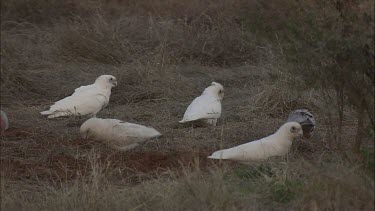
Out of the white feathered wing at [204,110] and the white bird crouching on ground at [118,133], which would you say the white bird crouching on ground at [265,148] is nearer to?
the white bird crouching on ground at [118,133]

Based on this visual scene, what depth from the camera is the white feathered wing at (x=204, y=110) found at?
30.5 feet

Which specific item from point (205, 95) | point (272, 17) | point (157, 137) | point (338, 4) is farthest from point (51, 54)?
point (338, 4)

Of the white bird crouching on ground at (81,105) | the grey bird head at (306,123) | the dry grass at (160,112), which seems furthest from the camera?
the white bird crouching on ground at (81,105)

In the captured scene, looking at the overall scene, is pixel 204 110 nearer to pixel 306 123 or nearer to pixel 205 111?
pixel 205 111

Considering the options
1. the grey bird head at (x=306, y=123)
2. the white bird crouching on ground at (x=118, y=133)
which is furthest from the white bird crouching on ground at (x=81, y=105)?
the grey bird head at (x=306, y=123)

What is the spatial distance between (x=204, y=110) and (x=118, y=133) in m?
1.47

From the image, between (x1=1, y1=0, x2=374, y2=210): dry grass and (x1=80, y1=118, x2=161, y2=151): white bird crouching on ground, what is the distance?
94 mm

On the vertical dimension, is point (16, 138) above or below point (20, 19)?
below

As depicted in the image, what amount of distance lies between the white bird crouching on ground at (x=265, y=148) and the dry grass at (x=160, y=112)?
0.70ft

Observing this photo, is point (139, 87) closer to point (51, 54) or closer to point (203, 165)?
point (51, 54)

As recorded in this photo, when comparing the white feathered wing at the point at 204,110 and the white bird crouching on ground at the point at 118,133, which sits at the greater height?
the white feathered wing at the point at 204,110

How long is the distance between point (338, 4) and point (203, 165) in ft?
6.02

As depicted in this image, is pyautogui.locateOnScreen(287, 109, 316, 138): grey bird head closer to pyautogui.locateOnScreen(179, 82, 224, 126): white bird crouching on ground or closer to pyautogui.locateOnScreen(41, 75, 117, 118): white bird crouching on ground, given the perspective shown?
pyautogui.locateOnScreen(179, 82, 224, 126): white bird crouching on ground

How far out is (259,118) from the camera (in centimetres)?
1008
